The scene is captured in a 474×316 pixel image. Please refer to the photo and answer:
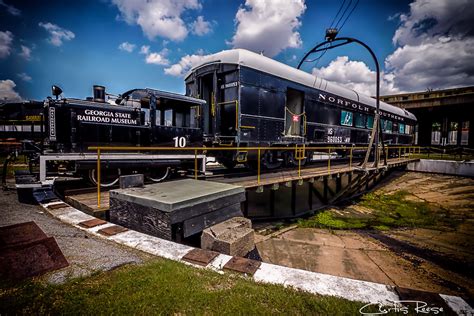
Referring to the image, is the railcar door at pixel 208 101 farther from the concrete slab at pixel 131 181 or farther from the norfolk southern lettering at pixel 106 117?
the concrete slab at pixel 131 181

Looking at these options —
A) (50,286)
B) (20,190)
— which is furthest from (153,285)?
(20,190)

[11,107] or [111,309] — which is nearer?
[111,309]

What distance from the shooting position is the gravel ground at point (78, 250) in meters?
2.56

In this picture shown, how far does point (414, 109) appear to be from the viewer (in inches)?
1127

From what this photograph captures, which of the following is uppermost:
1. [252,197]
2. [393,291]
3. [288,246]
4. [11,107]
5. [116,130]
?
[11,107]

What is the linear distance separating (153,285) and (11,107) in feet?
63.6

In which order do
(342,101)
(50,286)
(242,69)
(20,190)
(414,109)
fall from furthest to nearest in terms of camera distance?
1. (414,109)
2. (342,101)
3. (242,69)
4. (20,190)
5. (50,286)

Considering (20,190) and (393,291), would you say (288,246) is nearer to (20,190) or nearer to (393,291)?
(393,291)

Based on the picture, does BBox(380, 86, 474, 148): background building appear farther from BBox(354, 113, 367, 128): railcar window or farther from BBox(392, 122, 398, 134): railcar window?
BBox(354, 113, 367, 128): railcar window

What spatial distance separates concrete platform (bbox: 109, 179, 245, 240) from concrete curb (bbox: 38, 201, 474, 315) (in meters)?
0.36

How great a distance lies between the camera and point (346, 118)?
12.9 metres

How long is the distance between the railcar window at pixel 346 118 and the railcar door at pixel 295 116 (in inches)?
143

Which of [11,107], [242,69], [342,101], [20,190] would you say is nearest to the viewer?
[20,190]

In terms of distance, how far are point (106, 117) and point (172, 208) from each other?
→ 438 centimetres
